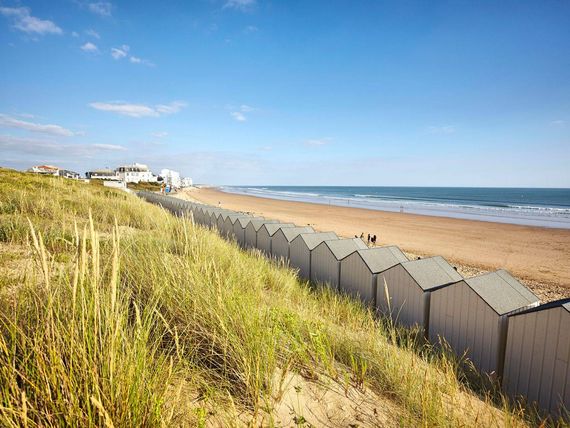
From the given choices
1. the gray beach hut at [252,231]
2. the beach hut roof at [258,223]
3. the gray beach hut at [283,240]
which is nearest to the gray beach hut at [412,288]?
the gray beach hut at [283,240]

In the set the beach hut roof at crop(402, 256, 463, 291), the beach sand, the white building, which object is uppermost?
the white building

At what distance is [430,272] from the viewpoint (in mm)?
7078

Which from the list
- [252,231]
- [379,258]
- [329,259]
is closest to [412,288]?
[379,258]

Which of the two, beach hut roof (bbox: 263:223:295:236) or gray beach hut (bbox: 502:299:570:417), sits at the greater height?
beach hut roof (bbox: 263:223:295:236)

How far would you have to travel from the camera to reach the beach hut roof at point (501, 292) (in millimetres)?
5575

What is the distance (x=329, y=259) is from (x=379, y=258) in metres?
1.46

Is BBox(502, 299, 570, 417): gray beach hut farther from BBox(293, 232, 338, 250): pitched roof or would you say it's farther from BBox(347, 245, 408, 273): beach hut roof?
BBox(293, 232, 338, 250): pitched roof

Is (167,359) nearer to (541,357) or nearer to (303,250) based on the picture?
(541,357)

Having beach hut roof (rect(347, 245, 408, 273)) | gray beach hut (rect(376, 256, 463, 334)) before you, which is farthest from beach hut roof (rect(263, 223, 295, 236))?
gray beach hut (rect(376, 256, 463, 334))

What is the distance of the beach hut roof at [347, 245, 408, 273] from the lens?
25.1 feet

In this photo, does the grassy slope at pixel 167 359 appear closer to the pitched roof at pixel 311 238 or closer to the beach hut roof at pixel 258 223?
the pitched roof at pixel 311 238

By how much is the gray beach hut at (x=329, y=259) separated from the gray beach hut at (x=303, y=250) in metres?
0.24

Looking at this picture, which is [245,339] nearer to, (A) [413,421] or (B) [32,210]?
(A) [413,421]

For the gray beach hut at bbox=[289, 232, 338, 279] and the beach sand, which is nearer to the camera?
the gray beach hut at bbox=[289, 232, 338, 279]
